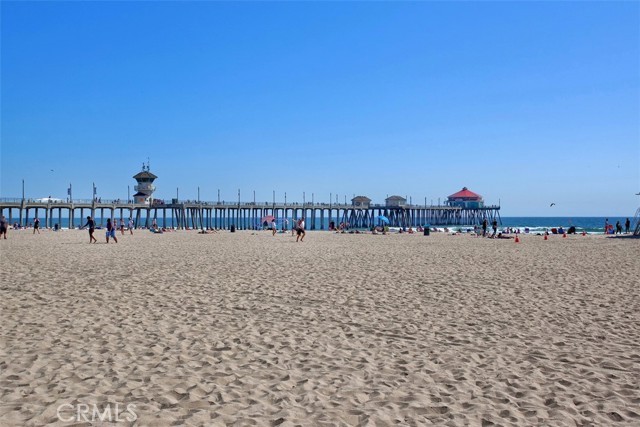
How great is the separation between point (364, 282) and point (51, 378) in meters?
6.86

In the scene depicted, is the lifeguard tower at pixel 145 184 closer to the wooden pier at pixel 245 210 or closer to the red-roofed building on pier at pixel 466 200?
the wooden pier at pixel 245 210

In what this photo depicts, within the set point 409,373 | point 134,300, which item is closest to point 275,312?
point 134,300

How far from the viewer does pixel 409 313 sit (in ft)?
24.3

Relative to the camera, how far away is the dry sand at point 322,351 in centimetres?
390

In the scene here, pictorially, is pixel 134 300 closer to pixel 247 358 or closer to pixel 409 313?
pixel 247 358

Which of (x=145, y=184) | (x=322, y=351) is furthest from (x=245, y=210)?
(x=322, y=351)

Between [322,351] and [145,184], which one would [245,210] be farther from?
[322,351]
